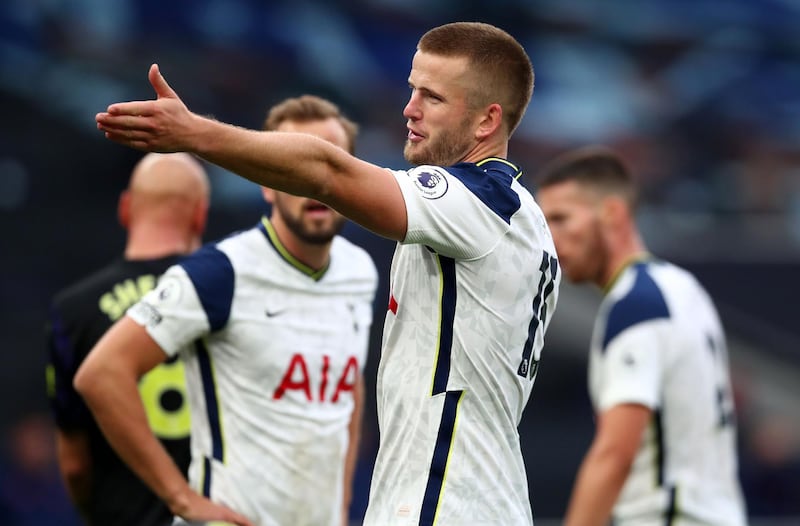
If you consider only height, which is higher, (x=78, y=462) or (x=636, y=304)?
(x=636, y=304)

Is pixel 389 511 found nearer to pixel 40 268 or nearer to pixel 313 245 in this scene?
pixel 313 245

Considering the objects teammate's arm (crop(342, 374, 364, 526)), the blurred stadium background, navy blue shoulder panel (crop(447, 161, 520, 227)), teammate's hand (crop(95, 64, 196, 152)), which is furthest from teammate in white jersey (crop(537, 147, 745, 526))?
the blurred stadium background

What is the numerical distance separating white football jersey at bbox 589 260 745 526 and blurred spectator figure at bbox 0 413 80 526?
244 inches

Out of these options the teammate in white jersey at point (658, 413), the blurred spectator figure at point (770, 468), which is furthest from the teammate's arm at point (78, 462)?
the blurred spectator figure at point (770, 468)

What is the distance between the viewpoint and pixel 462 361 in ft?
12.4

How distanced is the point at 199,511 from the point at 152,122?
198 cm

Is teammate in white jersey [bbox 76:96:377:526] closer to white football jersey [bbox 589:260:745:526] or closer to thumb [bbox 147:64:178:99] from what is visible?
white football jersey [bbox 589:260:745:526]

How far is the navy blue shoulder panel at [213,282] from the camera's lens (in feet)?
15.7

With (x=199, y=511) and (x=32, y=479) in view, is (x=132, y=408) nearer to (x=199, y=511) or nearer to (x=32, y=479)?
(x=199, y=511)

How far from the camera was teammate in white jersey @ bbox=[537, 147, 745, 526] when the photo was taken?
18.8 ft

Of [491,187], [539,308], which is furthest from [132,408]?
[491,187]

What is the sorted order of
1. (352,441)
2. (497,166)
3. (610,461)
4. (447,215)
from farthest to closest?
(610,461)
(352,441)
(497,166)
(447,215)

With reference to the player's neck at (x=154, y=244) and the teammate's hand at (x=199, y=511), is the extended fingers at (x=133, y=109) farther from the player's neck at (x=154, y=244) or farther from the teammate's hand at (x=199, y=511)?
the player's neck at (x=154, y=244)

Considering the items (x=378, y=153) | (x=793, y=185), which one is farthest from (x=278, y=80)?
(x=793, y=185)
